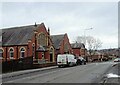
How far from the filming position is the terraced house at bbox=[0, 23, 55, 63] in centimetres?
5616

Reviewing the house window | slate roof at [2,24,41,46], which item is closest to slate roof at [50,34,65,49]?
the house window

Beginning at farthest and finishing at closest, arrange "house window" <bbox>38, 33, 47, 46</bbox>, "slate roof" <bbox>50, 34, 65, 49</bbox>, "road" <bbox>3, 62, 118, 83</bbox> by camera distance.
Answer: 1. "slate roof" <bbox>50, 34, 65, 49</bbox>
2. "house window" <bbox>38, 33, 47, 46</bbox>
3. "road" <bbox>3, 62, 118, 83</bbox>

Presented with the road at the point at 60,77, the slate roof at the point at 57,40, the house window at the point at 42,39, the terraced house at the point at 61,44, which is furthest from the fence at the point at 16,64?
the slate roof at the point at 57,40

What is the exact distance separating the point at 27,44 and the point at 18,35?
6.20 meters

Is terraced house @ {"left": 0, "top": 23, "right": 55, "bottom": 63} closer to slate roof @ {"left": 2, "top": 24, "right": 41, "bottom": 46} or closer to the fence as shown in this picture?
slate roof @ {"left": 2, "top": 24, "right": 41, "bottom": 46}

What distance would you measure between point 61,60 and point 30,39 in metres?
9.91

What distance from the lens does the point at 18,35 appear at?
60312 mm

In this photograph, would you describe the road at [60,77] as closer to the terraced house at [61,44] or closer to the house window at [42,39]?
the house window at [42,39]

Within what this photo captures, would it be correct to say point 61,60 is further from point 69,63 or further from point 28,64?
point 28,64

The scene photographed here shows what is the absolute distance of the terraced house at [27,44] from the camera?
56156mm

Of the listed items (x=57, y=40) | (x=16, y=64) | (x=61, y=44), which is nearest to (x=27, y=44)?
(x=16, y=64)

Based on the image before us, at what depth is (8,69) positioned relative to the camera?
3709cm

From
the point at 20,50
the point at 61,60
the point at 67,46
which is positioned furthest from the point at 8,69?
the point at 67,46

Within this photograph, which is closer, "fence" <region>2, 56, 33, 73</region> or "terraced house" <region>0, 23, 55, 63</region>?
"fence" <region>2, 56, 33, 73</region>
